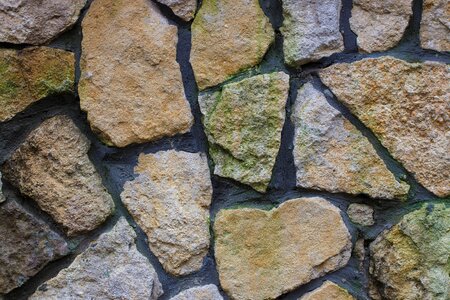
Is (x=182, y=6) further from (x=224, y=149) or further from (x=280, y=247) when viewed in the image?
(x=280, y=247)

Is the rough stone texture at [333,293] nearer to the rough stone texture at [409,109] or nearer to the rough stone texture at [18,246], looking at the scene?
the rough stone texture at [409,109]

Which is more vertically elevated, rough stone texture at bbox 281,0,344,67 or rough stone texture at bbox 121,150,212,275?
rough stone texture at bbox 281,0,344,67

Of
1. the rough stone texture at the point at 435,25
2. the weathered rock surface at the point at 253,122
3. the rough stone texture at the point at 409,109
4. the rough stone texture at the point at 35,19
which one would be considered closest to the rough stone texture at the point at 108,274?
the weathered rock surface at the point at 253,122

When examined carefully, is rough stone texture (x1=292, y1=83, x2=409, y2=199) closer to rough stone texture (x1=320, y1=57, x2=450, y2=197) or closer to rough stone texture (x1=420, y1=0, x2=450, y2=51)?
rough stone texture (x1=320, y1=57, x2=450, y2=197)

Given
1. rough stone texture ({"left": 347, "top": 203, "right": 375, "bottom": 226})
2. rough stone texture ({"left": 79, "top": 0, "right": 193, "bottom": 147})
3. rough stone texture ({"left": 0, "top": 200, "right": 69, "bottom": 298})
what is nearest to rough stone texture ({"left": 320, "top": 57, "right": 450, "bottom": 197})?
rough stone texture ({"left": 347, "top": 203, "right": 375, "bottom": 226})

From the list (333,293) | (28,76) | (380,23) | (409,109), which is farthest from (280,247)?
(28,76)

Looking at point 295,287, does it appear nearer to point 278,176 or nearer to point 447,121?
point 278,176
